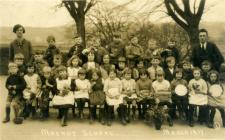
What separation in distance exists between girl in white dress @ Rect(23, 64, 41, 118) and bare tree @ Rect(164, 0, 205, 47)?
2.84m

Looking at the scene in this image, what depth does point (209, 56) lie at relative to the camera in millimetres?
5938

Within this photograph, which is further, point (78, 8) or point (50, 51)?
point (78, 8)

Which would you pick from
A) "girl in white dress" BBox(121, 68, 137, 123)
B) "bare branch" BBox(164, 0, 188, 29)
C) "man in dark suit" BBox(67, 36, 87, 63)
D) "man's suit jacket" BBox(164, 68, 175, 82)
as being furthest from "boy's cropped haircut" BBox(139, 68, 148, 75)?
"bare branch" BBox(164, 0, 188, 29)

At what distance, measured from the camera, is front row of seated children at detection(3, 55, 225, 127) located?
5359mm

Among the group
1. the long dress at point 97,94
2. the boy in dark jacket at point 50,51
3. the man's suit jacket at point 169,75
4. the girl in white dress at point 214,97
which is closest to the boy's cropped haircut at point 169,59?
the man's suit jacket at point 169,75

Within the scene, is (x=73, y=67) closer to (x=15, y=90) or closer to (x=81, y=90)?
(x=81, y=90)

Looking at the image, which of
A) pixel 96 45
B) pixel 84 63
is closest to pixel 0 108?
pixel 84 63

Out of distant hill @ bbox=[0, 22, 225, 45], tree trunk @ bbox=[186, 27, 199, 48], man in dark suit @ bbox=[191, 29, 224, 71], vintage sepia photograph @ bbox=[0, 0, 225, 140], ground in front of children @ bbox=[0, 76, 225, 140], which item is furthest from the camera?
tree trunk @ bbox=[186, 27, 199, 48]

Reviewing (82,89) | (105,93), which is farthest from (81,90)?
(105,93)

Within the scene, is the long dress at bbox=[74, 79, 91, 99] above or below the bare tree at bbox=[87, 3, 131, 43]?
below

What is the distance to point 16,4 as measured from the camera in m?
5.95

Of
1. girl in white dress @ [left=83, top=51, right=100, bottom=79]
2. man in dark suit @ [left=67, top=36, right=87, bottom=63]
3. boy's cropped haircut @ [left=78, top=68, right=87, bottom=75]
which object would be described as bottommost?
boy's cropped haircut @ [left=78, top=68, right=87, bottom=75]

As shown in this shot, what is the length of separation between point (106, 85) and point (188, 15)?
236cm

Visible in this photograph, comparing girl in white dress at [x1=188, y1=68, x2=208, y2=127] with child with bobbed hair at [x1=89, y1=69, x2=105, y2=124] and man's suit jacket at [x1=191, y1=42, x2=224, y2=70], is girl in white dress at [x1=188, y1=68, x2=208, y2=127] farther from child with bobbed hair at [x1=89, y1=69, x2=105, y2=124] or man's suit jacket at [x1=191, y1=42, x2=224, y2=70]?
child with bobbed hair at [x1=89, y1=69, x2=105, y2=124]
